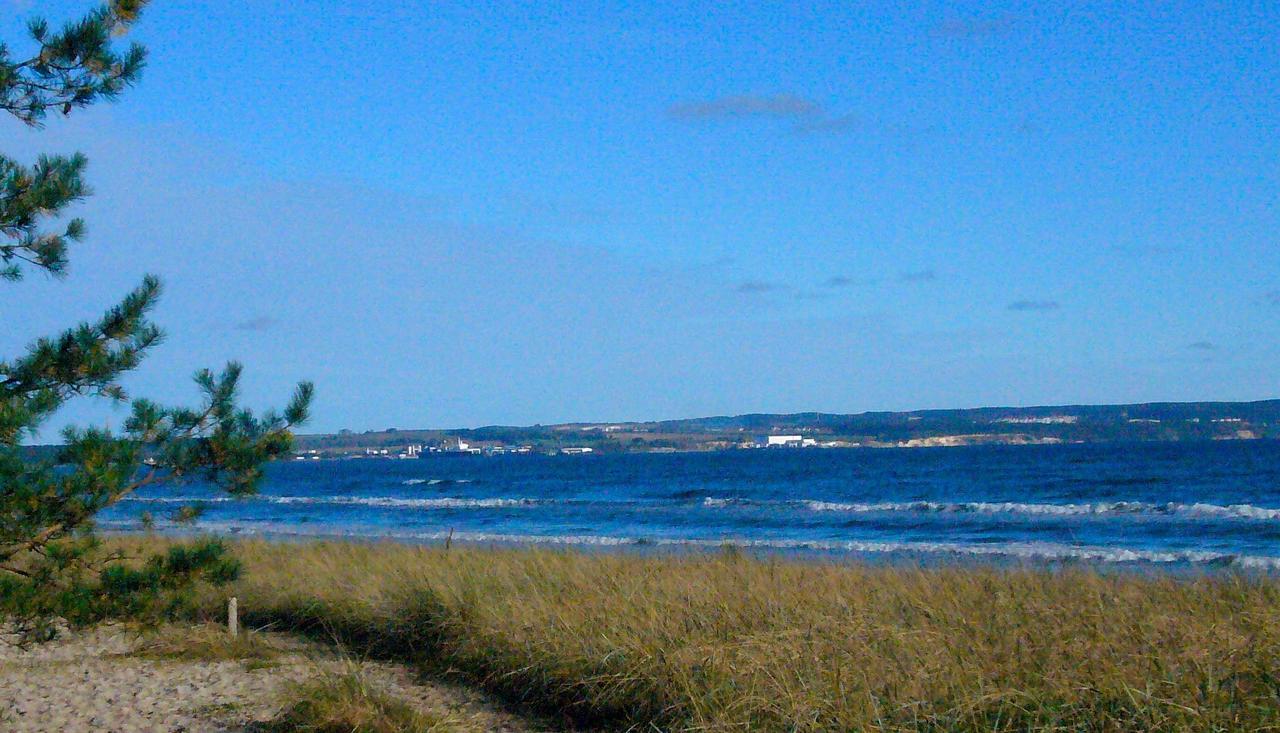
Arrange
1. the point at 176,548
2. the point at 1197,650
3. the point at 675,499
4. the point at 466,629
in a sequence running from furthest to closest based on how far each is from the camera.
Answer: the point at 675,499 → the point at 466,629 → the point at 176,548 → the point at 1197,650

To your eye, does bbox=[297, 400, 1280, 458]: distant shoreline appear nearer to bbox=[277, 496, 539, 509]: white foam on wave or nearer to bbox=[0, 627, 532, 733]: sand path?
bbox=[277, 496, 539, 509]: white foam on wave

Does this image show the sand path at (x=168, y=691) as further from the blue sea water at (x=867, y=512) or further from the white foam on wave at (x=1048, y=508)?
the white foam on wave at (x=1048, y=508)

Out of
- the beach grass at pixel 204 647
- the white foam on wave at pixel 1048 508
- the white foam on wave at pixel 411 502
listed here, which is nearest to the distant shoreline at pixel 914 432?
the white foam on wave at pixel 411 502

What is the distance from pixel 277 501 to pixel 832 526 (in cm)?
3273

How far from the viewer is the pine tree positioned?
5.66 m

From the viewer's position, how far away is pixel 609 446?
145m

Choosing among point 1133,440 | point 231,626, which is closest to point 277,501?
point 231,626

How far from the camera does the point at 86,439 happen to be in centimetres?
566

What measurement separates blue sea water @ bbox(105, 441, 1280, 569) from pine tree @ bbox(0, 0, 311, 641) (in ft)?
15.8

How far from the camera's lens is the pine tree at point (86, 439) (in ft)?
18.6

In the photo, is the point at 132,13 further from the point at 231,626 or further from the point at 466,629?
the point at 231,626

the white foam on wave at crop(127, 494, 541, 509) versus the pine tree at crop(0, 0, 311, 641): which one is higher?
the pine tree at crop(0, 0, 311, 641)

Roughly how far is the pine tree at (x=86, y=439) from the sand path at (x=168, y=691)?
0.98 m

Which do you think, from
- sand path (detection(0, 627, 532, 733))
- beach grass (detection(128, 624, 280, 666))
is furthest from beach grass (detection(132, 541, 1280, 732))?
beach grass (detection(128, 624, 280, 666))
